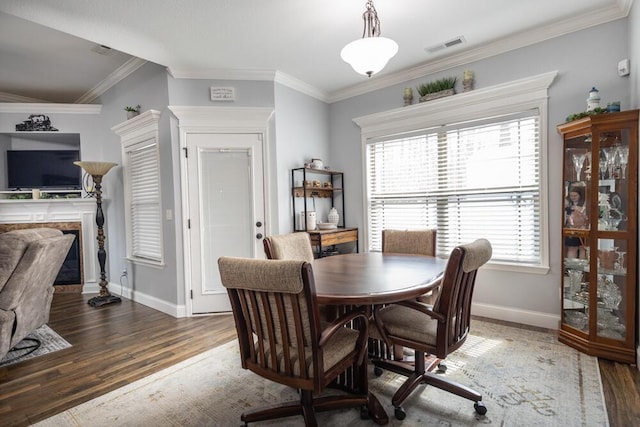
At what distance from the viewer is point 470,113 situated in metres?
3.26

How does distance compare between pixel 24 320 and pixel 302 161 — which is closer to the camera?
pixel 24 320

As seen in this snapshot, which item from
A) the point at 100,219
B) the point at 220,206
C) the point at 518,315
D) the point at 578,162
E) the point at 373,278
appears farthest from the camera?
the point at 100,219

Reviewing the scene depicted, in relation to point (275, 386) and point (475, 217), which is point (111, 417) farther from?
point (475, 217)

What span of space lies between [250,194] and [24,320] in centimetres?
218

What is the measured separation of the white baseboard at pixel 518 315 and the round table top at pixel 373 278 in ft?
4.12

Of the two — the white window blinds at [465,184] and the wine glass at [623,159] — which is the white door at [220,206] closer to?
the white window blinds at [465,184]

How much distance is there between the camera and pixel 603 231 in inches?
92.8

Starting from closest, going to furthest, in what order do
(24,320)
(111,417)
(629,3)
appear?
(111,417), (629,3), (24,320)

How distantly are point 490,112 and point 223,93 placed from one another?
276 centimetres

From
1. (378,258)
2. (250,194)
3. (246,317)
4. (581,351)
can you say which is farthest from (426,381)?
(250,194)

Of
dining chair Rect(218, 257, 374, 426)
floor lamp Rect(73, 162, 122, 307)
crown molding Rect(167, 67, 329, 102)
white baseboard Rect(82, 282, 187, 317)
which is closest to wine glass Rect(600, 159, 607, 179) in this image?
dining chair Rect(218, 257, 374, 426)

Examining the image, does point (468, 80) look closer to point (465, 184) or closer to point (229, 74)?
point (465, 184)

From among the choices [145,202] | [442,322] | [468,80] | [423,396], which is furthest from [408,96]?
[145,202]

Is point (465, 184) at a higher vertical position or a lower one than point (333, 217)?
higher
